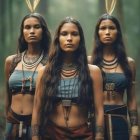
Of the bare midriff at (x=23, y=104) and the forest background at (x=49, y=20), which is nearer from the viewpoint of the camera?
the bare midriff at (x=23, y=104)

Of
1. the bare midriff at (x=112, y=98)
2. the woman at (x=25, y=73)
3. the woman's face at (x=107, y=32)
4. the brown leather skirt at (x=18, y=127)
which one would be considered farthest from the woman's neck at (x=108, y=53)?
the brown leather skirt at (x=18, y=127)

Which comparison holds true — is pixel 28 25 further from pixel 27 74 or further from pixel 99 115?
pixel 99 115

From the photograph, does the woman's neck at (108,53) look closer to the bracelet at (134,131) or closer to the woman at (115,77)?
the woman at (115,77)

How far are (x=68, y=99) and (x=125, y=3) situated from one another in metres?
17.9

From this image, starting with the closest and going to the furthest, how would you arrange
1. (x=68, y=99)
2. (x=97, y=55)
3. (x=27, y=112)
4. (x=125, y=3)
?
(x=68, y=99), (x=27, y=112), (x=97, y=55), (x=125, y=3)

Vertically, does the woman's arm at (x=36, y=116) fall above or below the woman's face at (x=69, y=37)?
below

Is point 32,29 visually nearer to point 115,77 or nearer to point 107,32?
point 107,32

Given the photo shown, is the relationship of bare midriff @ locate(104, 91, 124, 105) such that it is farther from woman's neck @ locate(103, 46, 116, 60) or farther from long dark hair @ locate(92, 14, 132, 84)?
woman's neck @ locate(103, 46, 116, 60)

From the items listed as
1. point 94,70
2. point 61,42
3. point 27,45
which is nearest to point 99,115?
point 94,70

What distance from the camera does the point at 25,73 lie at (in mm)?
5254

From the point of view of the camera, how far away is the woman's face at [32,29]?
5.30 metres

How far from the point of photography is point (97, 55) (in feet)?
18.3

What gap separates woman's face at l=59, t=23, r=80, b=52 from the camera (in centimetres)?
460

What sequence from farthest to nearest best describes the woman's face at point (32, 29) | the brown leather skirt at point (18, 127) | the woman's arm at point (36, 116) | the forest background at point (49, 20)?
the forest background at point (49, 20) → the woman's face at point (32, 29) → the brown leather skirt at point (18, 127) → the woman's arm at point (36, 116)
